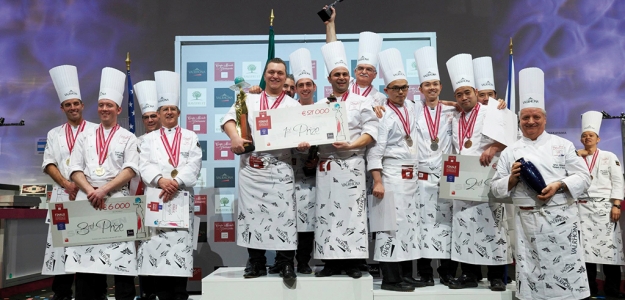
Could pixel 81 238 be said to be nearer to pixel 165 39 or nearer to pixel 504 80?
pixel 165 39

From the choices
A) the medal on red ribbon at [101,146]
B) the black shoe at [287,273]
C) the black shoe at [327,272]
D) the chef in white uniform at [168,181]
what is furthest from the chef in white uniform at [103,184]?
the black shoe at [327,272]

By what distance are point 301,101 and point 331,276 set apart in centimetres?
137

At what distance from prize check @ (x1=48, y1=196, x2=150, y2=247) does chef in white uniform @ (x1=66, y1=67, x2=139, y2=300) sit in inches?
2.1

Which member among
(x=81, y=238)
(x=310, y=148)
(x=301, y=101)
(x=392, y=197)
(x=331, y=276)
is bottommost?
(x=331, y=276)

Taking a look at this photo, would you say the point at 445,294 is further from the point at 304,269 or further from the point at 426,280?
the point at 304,269

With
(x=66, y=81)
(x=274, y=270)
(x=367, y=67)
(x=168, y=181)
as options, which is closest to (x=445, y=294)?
(x=274, y=270)

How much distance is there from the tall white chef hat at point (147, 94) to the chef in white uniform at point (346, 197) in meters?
1.92

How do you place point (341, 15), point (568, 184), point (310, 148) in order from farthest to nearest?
point (341, 15) < point (310, 148) < point (568, 184)

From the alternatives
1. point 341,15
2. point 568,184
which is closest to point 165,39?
point 341,15

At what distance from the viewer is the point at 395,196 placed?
13.0 ft

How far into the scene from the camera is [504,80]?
7957 millimetres

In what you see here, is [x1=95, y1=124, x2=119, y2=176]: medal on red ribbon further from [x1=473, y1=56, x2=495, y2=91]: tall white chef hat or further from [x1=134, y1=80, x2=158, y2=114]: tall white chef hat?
[x1=473, y1=56, x2=495, y2=91]: tall white chef hat

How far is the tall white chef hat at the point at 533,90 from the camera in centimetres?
370

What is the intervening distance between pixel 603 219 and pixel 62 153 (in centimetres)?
522
